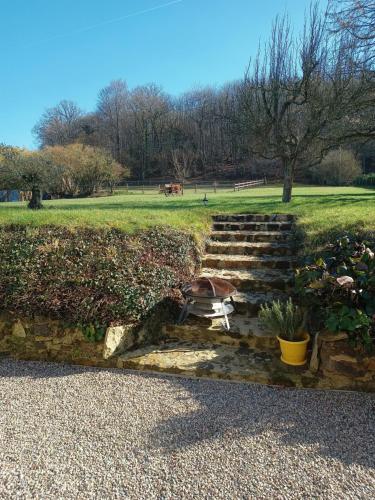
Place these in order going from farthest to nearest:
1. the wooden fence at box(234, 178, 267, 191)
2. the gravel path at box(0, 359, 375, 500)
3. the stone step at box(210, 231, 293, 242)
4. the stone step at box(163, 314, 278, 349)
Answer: the wooden fence at box(234, 178, 267, 191) → the stone step at box(210, 231, 293, 242) → the stone step at box(163, 314, 278, 349) → the gravel path at box(0, 359, 375, 500)

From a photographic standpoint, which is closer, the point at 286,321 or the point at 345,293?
the point at 345,293

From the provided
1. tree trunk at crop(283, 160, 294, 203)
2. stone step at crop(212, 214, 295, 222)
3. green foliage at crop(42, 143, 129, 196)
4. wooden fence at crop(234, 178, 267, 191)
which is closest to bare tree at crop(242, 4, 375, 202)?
tree trunk at crop(283, 160, 294, 203)

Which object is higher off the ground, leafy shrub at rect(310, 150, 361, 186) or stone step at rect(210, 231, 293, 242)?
leafy shrub at rect(310, 150, 361, 186)

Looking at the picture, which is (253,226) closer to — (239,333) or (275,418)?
(239,333)

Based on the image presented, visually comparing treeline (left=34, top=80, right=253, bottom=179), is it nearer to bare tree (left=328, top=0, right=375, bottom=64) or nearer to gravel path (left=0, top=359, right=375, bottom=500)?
bare tree (left=328, top=0, right=375, bottom=64)

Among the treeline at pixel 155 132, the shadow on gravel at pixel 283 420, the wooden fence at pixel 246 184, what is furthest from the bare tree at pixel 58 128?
the shadow on gravel at pixel 283 420

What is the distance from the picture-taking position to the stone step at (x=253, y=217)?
21.2 feet

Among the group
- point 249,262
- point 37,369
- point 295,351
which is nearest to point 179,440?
point 295,351

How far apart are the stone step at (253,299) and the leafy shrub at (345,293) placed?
57 centimetres

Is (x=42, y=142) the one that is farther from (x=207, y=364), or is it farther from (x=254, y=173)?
(x=207, y=364)

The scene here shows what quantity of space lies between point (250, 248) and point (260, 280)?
102 cm

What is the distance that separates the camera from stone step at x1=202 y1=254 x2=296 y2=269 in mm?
4863

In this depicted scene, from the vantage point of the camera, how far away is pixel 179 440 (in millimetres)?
2262

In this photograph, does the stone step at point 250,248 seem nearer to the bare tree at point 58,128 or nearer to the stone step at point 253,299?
the stone step at point 253,299
